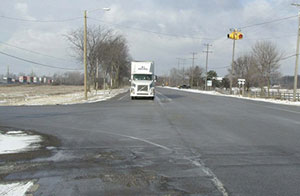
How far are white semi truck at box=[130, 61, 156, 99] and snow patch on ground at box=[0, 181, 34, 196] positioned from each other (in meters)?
25.7

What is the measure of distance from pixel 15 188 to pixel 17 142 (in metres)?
4.28

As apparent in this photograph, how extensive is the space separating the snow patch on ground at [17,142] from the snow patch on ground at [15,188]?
106 inches

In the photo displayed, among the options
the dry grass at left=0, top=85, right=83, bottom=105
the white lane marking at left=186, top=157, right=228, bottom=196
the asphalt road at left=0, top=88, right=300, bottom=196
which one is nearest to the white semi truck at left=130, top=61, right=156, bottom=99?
the dry grass at left=0, top=85, right=83, bottom=105

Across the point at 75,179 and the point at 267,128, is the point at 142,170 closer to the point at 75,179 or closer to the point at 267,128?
the point at 75,179

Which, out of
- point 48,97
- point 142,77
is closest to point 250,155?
point 142,77

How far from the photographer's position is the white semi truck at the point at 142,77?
30812mm

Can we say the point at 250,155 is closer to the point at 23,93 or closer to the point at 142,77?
the point at 142,77

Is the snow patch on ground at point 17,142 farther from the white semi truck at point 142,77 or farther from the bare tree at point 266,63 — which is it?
the bare tree at point 266,63

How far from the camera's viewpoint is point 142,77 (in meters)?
31.1

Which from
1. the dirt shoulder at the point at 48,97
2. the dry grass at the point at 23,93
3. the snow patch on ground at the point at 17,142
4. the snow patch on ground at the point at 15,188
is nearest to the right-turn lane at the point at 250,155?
the snow patch on ground at the point at 15,188

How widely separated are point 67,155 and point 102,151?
92 cm

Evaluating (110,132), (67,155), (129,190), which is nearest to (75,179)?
(129,190)

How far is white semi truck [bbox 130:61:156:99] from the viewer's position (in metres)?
30.8

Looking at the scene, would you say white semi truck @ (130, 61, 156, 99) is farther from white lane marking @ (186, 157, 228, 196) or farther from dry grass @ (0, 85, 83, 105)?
white lane marking @ (186, 157, 228, 196)
